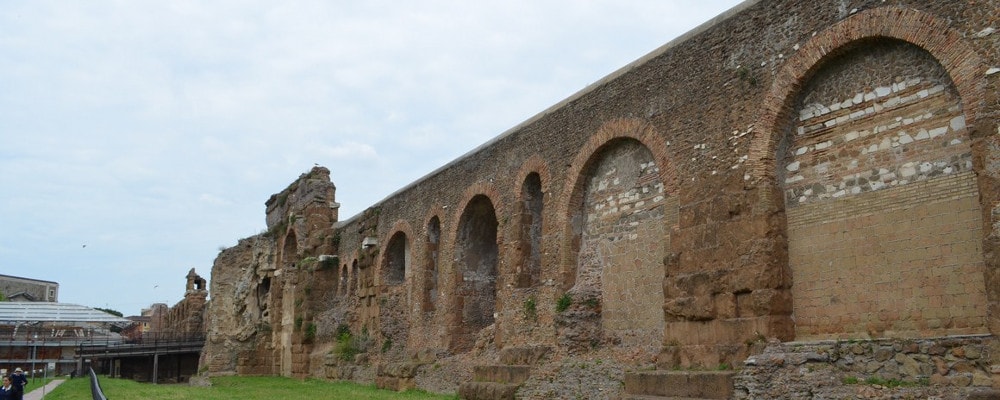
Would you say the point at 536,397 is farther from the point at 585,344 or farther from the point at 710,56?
the point at 710,56

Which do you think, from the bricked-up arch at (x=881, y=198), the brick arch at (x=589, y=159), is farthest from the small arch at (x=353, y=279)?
the bricked-up arch at (x=881, y=198)

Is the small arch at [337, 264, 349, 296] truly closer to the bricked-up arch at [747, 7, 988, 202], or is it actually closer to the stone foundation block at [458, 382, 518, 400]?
the stone foundation block at [458, 382, 518, 400]

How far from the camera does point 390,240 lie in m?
20.9

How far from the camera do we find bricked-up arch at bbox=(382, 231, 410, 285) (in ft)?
68.4

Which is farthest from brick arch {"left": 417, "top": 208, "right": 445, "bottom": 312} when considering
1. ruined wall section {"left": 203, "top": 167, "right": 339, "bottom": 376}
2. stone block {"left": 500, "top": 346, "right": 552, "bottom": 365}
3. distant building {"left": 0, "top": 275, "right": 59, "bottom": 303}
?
distant building {"left": 0, "top": 275, "right": 59, "bottom": 303}

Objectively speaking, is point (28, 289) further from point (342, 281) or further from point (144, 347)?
point (342, 281)

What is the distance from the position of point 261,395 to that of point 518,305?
643 centimetres

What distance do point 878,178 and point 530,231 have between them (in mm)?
7187

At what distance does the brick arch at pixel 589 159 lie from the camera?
38.0ft

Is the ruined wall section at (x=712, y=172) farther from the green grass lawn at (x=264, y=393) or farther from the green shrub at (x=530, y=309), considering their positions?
the green grass lawn at (x=264, y=393)

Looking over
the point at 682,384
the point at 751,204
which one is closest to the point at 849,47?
the point at 751,204

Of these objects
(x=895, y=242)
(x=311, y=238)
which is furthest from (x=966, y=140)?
(x=311, y=238)

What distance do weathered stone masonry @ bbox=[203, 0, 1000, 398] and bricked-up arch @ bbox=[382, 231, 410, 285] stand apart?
3.70 metres

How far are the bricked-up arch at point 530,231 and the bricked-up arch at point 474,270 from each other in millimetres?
2052
